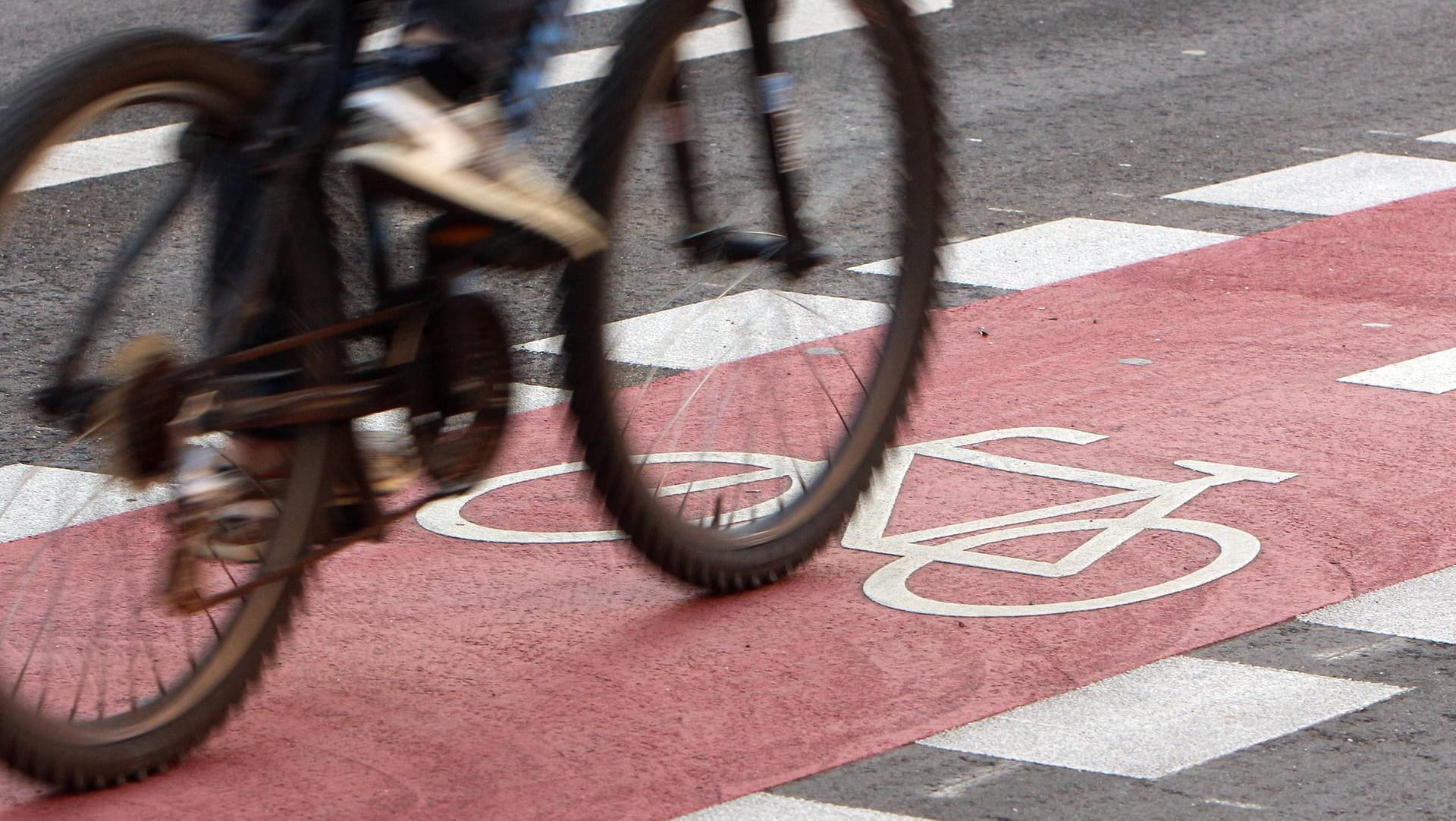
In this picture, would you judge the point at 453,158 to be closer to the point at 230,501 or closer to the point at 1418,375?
the point at 230,501

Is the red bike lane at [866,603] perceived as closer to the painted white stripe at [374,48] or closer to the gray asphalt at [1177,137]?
the gray asphalt at [1177,137]

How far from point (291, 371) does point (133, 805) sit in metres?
0.63

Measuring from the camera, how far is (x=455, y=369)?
3.43m

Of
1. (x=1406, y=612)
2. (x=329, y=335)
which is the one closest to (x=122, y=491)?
(x=329, y=335)

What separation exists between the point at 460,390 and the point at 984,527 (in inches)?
49.6

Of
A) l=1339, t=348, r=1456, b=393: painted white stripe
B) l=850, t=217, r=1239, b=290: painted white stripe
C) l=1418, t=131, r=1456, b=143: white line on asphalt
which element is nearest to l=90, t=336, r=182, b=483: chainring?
l=1339, t=348, r=1456, b=393: painted white stripe

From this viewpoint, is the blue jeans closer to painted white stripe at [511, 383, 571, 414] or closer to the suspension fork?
the suspension fork

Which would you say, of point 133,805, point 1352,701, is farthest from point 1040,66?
point 133,805

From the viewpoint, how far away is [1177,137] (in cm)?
786

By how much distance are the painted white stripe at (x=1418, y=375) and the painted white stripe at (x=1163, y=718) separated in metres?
1.75

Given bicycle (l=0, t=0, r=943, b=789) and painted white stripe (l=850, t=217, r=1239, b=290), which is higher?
bicycle (l=0, t=0, r=943, b=789)

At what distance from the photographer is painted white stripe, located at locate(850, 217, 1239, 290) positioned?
635cm

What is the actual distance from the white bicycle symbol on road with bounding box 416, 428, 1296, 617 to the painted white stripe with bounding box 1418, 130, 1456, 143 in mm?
3491

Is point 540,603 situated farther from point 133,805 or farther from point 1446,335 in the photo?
point 1446,335
